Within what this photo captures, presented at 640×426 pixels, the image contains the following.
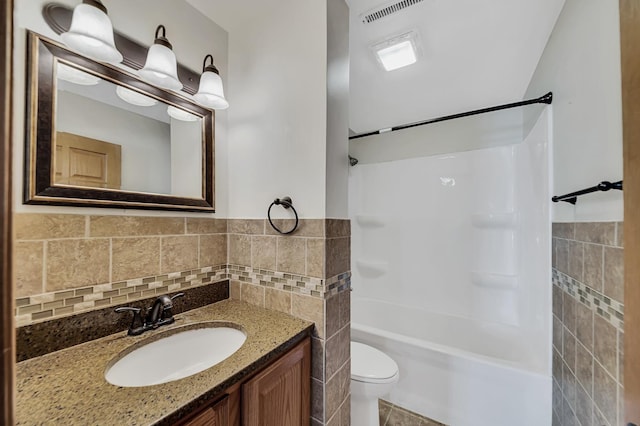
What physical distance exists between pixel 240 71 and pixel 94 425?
5.02 feet

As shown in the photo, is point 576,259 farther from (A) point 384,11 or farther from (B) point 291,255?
(A) point 384,11

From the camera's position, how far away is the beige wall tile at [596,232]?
2.94 feet

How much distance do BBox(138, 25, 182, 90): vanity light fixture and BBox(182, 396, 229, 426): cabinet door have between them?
1209 millimetres

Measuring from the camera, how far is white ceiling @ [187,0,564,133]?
4.09 ft

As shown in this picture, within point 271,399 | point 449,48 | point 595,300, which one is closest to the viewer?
point 271,399

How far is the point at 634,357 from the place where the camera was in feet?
1.61

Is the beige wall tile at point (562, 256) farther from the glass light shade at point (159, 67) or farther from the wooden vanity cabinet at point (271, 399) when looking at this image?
the glass light shade at point (159, 67)

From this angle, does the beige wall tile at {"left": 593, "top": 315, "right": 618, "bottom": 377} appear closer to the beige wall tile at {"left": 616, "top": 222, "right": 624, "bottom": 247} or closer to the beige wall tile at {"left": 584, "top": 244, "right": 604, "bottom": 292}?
the beige wall tile at {"left": 584, "top": 244, "right": 604, "bottom": 292}

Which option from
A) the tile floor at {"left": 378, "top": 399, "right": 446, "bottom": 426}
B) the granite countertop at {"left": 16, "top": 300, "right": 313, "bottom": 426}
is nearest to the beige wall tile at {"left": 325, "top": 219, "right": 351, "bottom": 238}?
the granite countertop at {"left": 16, "top": 300, "right": 313, "bottom": 426}

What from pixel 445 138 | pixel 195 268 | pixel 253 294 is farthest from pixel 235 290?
pixel 445 138

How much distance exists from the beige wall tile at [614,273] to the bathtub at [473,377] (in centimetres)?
88

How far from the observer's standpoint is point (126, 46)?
3.33ft

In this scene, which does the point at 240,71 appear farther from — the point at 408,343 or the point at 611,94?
the point at 408,343

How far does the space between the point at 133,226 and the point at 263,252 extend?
567 millimetres
